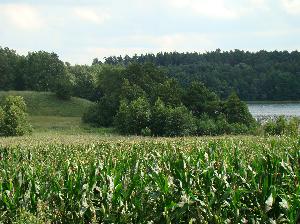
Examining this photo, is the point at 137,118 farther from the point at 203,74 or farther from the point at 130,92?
the point at 203,74

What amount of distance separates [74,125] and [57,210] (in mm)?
57698

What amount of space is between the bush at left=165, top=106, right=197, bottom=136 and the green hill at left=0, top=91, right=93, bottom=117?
35.4 m

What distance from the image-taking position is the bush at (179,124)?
51.5 m

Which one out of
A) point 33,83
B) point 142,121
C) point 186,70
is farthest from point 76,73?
point 142,121

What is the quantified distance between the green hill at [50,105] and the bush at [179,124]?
35430mm

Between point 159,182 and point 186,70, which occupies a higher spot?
point 186,70

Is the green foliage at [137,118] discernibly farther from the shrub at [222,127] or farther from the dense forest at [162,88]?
the shrub at [222,127]

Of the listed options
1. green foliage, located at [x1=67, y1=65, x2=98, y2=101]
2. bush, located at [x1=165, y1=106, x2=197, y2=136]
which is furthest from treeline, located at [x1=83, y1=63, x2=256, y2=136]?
green foliage, located at [x1=67, y1=65, x2=98, y2=101]

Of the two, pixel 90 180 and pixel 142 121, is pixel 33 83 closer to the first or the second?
pixel 142 121

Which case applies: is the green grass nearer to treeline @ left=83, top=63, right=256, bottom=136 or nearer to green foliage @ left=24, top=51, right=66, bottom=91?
treeline @ left=83, top=63, right=256, bottom=136

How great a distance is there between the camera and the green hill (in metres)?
84.6

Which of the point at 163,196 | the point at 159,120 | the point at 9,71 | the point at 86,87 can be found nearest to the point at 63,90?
the point at 9,71

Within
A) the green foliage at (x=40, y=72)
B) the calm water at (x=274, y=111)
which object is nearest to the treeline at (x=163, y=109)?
the calm water at (x=274, y=111)

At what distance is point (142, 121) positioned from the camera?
5378cm
